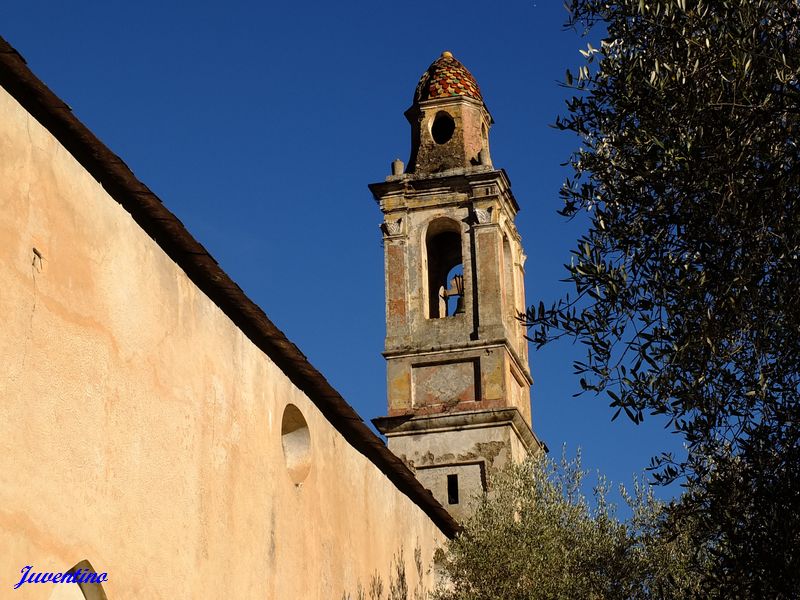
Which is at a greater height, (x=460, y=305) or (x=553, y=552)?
(x=460, y=305)

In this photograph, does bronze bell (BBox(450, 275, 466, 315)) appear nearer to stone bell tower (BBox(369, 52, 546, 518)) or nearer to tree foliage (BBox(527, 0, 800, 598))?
stone bell tower (BBox(369, 52, 546, 518))

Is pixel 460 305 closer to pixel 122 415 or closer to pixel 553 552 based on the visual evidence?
pixel 553 552

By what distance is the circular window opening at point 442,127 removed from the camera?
1970 cm

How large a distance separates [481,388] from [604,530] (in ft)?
11.2

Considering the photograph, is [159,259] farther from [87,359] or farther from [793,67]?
[793,67]

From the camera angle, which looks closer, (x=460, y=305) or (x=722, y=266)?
(x=722, y=266)

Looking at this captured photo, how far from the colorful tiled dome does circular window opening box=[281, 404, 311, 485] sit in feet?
29.5

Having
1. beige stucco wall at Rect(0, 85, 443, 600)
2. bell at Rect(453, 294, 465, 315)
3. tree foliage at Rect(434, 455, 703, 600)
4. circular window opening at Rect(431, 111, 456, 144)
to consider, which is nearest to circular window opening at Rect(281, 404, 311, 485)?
beige stucco wall at Rect(0, 85, 443, 600)

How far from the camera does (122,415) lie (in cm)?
843

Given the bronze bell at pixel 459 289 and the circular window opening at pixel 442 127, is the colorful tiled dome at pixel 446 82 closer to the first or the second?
the circular window opening at pixel 442 127

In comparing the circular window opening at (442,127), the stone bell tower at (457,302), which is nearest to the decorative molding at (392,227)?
the stone bell tower at (457,302)

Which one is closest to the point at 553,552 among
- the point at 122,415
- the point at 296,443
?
the point at 296,443

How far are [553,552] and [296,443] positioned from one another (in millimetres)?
3756

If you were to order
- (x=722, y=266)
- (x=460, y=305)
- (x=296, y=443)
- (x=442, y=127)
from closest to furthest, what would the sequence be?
1. (x=722, y=266)
2. (x=296, y=443)
3. (x=460, y=305)
4. (x=442, y=127)
